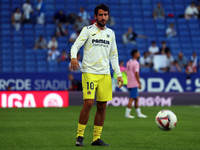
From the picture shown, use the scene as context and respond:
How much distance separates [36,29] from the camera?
24.3 meters

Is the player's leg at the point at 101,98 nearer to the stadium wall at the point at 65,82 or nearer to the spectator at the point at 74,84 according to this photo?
the spectator at the point at 74,84

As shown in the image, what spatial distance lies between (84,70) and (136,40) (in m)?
17.1

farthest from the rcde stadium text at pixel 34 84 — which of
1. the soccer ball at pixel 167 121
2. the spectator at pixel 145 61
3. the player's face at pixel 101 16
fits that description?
the player's face at pixel 101 16

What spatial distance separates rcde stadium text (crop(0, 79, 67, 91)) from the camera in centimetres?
2048

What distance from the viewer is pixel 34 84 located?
2070 centimetres

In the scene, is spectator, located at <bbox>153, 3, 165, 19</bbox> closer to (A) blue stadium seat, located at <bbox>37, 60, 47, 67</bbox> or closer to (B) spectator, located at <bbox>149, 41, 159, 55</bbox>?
(B) spectator, located at <bbox>149, 41, 159, 55</bbox>

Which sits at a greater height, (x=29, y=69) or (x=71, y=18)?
(x=71, y=18)

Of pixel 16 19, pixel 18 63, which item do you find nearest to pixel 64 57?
pixel 18 63

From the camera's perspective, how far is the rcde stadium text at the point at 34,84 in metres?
20.5

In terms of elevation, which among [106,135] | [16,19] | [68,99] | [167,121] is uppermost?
[16,19]

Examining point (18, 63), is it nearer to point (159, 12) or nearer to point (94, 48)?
point (159, 12)

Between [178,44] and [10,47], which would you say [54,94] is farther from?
[178,44]

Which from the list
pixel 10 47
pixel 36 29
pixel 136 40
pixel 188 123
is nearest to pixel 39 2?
pixel 36 29

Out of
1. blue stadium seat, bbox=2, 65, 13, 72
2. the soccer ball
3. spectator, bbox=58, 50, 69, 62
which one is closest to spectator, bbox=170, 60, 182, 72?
spectator, bbox=58, 50, 69, 62
